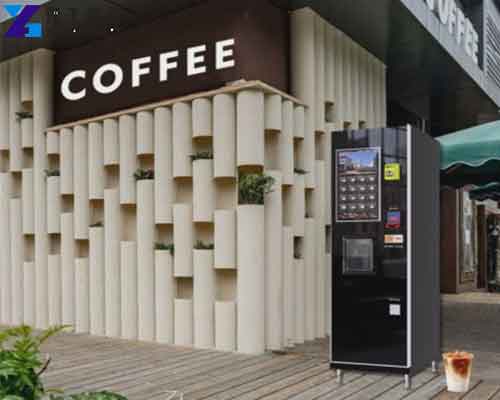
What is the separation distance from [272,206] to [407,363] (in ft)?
7.60

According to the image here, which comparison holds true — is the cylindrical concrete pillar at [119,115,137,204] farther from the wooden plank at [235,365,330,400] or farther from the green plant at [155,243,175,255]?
the wooden plank at [235,365,330,400]

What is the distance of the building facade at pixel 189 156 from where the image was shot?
6.56 meters

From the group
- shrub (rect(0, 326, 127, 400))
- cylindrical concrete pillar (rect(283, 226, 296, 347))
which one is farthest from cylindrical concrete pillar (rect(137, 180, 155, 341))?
shrub (rect(0, 326, 127, 400))

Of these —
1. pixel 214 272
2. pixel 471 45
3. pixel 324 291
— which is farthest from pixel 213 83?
pixel 471 45

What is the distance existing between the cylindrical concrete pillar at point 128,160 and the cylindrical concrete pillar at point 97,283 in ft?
2.07

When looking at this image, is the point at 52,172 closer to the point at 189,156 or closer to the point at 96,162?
the point at 96,162

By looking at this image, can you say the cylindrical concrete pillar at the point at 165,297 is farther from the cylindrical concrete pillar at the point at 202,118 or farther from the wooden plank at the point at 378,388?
the wooden plank at the point at 378,388

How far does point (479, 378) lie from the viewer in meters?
5.18

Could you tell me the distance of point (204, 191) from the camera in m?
6.68

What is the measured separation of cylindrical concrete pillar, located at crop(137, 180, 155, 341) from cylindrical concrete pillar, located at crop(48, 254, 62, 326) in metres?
1.54

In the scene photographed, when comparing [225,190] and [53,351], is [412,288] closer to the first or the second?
[225,190]

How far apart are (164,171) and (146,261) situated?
1.06m

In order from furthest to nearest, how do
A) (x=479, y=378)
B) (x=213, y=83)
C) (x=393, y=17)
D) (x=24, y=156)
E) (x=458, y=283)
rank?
(x=458, y=283), (x=24, y=156), (x=393, y=17), (x=213, y=83), (x=479, y=378)

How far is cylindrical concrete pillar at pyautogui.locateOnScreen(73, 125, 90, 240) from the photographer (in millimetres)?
7879
